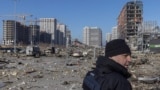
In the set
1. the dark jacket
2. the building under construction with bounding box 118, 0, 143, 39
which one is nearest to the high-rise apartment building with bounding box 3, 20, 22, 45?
the building under construction with bounding box 118, 0, 143, 39

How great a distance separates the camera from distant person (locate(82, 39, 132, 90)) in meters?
3.71

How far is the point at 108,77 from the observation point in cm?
377

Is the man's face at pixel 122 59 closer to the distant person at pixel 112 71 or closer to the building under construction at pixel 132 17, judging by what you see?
the distant person at pixel 112 71

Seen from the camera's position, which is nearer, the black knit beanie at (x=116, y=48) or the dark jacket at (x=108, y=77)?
the dark jacket at (x=108, y=77)

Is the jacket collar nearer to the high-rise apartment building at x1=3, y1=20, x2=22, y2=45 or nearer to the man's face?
the man's face

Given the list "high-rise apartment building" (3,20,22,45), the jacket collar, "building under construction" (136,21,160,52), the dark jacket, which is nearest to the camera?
the dark jacket

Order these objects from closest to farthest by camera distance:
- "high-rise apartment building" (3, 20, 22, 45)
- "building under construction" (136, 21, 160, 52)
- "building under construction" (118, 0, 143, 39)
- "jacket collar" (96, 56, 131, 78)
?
"jacket collar" (96, 56, 131, 78), "building under construction" (136, 21, 160, 52), "building under construction" (118, 0, 143, 39), "high-rise apartment building" (3, 20, 22, 45)

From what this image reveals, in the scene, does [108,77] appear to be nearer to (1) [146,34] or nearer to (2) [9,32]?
(1) [146,34]

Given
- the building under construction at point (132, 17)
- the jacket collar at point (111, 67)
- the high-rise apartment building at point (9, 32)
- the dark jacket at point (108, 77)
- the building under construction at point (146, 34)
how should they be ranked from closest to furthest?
1. the dark jacket at point (108, 77)
2. the jacket collar at point (111, 67)
3. the building under construction at point (146, 34)
4. the building under construction at point (132, 17)
5. the high-rise apartment building at point (9, 32)

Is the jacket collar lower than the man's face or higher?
lower

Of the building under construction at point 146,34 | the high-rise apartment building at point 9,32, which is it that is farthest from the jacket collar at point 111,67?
the high-rise apartment building at point 9,32

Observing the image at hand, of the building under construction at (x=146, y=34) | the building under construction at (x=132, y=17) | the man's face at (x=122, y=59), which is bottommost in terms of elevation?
the man's face at (x=122, y=59)

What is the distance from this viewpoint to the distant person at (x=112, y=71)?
3.71m

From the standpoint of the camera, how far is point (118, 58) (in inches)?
155
